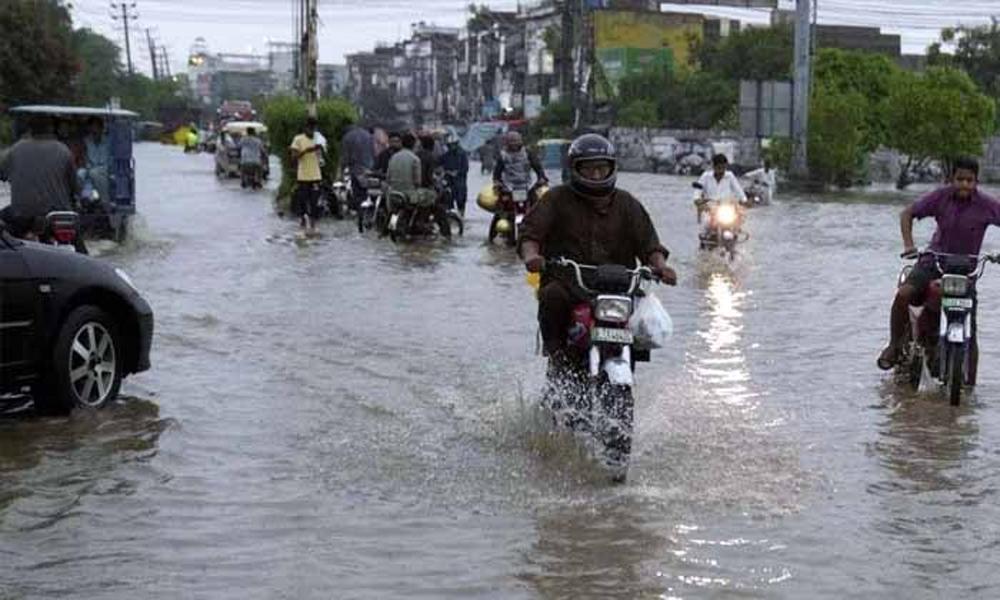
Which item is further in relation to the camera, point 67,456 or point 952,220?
point 952,220

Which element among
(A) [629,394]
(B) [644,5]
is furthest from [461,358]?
(B) [644,5]

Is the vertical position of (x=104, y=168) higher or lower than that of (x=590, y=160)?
lower

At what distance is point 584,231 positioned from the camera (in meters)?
8.04

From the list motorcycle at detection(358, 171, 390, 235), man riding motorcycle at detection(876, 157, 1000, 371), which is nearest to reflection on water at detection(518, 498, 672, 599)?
man riding motorcycle at detection(876, 157, 1000, 371)

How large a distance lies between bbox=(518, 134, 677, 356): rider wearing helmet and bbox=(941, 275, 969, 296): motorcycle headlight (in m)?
2.51

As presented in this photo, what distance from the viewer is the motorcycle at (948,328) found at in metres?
9.79

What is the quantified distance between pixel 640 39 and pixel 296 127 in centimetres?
7958

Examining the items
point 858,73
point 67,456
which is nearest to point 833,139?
point 858,73

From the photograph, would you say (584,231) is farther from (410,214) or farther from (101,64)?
(101,64)

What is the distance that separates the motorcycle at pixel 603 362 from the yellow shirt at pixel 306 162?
16.4m

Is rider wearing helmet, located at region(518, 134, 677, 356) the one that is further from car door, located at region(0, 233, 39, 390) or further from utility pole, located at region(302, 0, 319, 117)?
utility pole, located at region(302, 0, 319, 117)

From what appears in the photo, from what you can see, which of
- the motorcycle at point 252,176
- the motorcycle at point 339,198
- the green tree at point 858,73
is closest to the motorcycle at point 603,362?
the motorcycle at point 339,198

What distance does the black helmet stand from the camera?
8000 millimetres

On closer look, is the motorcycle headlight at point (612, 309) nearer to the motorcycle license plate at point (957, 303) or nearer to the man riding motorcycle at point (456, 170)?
the motorcycle license plate at point (957, 303)
